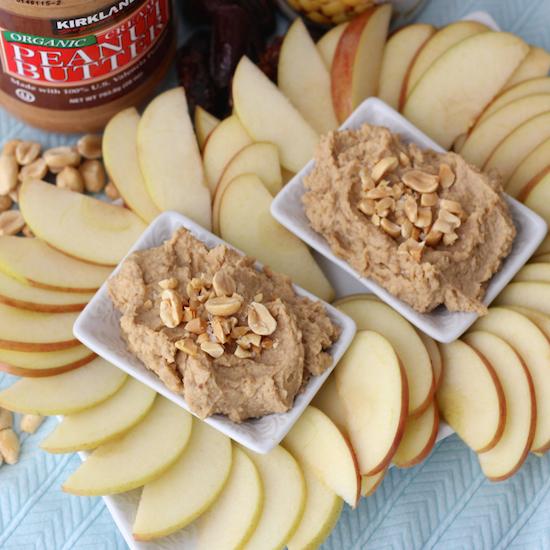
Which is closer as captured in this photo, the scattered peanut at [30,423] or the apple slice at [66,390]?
the apple slice at [66,390]

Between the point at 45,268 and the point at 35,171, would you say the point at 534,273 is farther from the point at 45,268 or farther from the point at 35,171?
the point at 35,171

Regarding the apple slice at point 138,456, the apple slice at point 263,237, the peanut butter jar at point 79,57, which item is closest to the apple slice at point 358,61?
the apple slice at point 263,237

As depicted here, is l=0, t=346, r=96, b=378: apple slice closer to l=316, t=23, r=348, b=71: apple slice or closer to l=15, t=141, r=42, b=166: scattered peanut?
l=15, t=141, r=42, b=166: scattered peanut

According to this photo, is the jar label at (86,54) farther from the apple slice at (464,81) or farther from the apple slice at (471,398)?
the apple slice at (471,398)

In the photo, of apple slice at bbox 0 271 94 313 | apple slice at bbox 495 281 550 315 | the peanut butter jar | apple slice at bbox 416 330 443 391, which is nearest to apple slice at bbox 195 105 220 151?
the peanut butter jar

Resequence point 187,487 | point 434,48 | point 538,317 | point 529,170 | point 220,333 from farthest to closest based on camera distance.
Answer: point 434,48
point 529,170
point 538,317
point 187,487
point 220,333

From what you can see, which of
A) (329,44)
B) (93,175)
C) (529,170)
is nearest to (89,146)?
(93,175)
